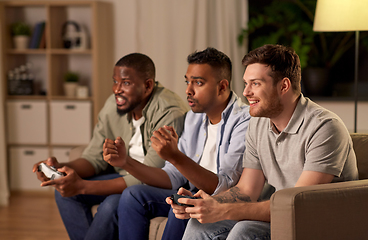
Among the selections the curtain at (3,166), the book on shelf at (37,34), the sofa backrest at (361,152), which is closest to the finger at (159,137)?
the sofa backrest at (361,152)

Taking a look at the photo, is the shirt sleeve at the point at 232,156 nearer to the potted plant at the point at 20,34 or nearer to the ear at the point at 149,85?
the ear at the point at 149,85

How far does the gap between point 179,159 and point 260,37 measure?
215 cm

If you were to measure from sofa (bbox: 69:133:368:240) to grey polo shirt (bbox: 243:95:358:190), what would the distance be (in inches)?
3.3

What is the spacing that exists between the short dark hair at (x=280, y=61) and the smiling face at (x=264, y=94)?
2cm

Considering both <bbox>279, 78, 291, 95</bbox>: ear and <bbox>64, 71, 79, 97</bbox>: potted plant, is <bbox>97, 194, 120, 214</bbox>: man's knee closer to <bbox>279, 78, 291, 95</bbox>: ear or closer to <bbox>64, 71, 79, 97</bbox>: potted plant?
<bbox>279, 78, 291, 95</bbox>: ear

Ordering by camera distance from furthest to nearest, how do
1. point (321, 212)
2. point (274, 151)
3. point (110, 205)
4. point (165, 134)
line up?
point (110, 205), point (165, 134), point (274, 151), point (321, 212)

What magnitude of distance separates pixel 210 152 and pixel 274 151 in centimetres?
46

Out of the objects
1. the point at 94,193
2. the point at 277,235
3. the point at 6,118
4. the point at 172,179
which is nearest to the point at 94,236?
the point at 94,193

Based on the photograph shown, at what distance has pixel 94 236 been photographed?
191 centimetres

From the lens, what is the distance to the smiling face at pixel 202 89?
6.36 feet

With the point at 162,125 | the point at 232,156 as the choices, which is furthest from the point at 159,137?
→ the point at 162,125

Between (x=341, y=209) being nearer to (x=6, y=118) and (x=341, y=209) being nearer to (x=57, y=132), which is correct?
(x=57, y=132)

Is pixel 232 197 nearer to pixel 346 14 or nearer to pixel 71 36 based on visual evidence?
pixel 346 14

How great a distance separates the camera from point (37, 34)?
3.53 meters
